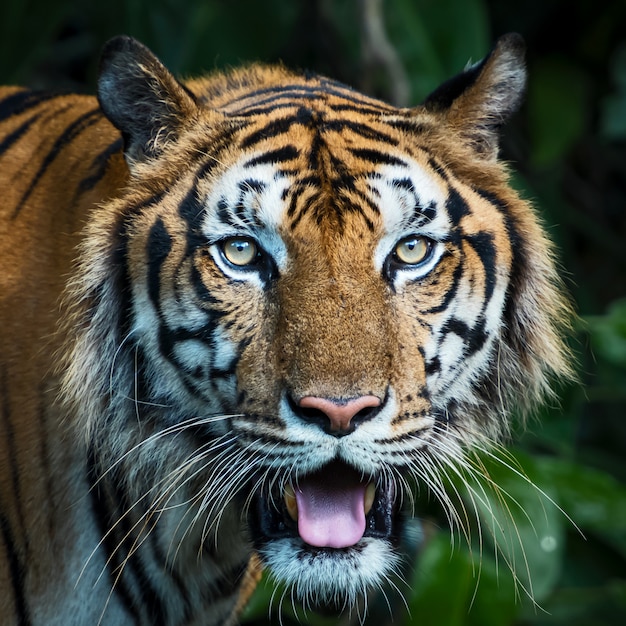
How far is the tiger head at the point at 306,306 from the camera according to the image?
1561 millimetres

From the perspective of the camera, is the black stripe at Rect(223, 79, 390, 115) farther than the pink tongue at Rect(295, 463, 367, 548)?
Yes

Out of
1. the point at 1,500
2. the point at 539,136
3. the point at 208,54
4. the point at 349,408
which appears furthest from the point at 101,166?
the point at 539,136

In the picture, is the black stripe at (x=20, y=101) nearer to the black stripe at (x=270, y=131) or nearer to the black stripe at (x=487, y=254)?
the black stripe at (x=270, y=131)

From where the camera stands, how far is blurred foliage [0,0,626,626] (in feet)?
8.61

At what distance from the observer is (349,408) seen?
4.77 feet

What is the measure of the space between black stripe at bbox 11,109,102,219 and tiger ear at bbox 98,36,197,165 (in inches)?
11.1

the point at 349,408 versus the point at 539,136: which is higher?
the point at 539,136

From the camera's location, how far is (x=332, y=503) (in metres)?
→ 1.63

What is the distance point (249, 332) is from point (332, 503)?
294 millimetres

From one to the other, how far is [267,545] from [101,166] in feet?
2.41

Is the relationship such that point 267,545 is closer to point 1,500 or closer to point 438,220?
point 1,500

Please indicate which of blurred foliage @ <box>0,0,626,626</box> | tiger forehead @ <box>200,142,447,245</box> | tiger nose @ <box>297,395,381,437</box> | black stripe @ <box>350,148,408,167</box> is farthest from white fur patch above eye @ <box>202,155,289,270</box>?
blurred foliage @ <box>0,0,626,626</box>

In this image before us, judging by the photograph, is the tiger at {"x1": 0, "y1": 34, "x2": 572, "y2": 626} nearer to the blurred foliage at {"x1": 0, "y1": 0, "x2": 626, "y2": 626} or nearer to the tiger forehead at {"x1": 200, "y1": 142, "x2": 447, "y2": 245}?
the tiger forehead at {"x1": 200, "y1": 142, "x2": 447, "y2": 245}

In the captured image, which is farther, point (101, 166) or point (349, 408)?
point (101, 166)
